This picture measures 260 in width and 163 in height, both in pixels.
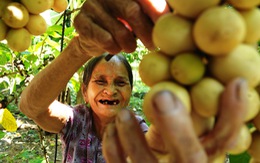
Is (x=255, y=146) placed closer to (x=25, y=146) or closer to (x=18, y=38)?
(x=18, y=38)

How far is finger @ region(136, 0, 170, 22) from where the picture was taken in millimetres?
693

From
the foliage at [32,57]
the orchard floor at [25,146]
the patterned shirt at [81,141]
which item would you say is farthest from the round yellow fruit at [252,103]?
the orchard floor at [25,146]

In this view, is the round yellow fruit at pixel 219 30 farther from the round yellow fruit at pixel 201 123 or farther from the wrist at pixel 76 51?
the wrist at pixel 76 51

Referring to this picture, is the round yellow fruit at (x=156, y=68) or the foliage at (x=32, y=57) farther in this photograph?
the foliage at (x=32, y=57)

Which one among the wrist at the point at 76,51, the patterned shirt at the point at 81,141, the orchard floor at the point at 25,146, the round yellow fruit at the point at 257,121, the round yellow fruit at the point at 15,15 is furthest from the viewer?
the orchard floor at the point at 25,146

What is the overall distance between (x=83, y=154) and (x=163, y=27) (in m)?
1.09

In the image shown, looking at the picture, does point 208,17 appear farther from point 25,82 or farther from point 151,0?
point 25,82

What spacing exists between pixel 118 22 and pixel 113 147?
278 millimetres

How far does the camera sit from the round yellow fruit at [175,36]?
0.49 m

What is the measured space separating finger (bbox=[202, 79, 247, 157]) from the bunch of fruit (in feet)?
0.05

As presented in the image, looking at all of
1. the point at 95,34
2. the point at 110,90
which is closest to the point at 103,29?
the point at 95,34

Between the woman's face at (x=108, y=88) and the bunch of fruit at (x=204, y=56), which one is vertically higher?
the bunch of fruit at (x=204, y=56)

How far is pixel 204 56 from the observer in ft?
1.66

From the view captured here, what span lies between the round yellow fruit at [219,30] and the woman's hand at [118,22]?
0.76 feet
